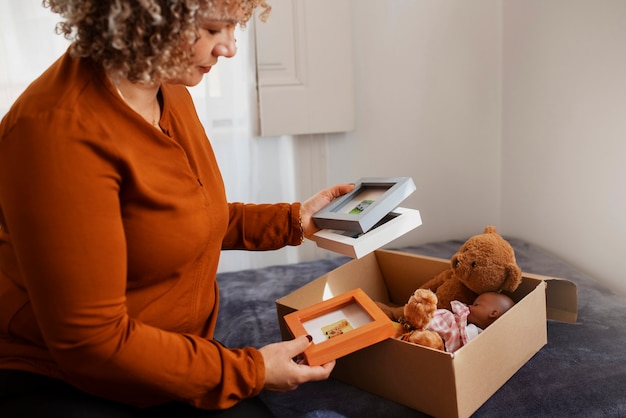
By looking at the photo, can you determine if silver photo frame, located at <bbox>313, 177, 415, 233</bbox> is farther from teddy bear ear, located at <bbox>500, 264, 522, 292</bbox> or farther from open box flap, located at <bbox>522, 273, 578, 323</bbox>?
open box flap, located at <bbox>522, 273, 578, 323</bbox>

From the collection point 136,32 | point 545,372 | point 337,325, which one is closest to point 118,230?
point 136,32

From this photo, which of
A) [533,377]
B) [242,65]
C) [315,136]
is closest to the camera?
[533,377]

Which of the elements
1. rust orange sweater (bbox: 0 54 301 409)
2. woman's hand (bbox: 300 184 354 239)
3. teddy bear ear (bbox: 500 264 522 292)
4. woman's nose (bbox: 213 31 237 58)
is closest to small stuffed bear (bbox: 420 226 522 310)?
teddy bear ear (bbox: 500 264 522 292)

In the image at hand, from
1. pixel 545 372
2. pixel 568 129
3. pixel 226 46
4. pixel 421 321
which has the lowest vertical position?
pixel 545 372

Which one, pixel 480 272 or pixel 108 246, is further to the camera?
pixel 480 272

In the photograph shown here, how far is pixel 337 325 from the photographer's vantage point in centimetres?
101

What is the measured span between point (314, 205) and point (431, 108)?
817mm

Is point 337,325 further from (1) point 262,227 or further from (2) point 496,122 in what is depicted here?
(2) point 496,122

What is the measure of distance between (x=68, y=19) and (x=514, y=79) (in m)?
1.41

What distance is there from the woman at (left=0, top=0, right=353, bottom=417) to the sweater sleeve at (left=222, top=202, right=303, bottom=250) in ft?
0.65

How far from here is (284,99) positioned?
5.41ft

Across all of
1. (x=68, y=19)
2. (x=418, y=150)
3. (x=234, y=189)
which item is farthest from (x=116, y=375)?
(x=418, y=150)

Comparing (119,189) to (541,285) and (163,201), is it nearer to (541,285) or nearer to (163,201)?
(163,201)

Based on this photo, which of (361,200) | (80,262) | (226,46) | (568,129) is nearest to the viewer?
(80,262)
